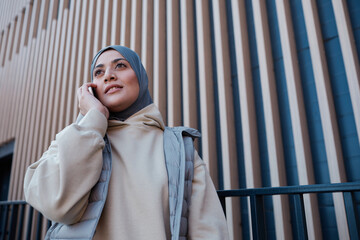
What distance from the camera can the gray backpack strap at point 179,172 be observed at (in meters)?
0.89

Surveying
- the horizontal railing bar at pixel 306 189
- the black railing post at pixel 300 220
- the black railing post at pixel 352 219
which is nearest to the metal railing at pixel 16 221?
the horizontal railing bar at pixel 306 189

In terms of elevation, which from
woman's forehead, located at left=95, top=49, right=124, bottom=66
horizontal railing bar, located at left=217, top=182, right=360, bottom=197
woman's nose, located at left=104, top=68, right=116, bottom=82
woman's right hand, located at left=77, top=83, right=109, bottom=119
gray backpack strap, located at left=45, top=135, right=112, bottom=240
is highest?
woman's forehead, located at left=95, top=49, right=124, bottom=66

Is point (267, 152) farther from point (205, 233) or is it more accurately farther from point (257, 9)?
point (205, 233)

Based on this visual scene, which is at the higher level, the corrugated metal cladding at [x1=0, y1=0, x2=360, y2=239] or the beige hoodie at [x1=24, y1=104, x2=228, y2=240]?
the corrugated metal cladding at [x1=0, y1=0, x2=360, y2=239]

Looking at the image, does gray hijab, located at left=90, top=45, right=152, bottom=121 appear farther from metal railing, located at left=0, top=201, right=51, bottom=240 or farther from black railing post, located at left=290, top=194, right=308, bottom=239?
metal railing, located at left=0, top=201, right=51, bottom=240

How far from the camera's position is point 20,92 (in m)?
6.19

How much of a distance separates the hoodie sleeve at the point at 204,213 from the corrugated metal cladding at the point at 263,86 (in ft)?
3.95

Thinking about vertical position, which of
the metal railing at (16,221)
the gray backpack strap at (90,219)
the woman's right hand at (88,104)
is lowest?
the metal railing at (16,221)

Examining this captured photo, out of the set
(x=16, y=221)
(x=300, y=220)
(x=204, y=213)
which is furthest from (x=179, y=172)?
(x=16, y=221)

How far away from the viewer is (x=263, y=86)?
232cm

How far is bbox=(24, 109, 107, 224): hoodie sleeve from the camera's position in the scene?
2.61 feet

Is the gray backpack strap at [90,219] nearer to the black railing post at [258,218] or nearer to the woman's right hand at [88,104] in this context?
the woman's right hand at [88,104]

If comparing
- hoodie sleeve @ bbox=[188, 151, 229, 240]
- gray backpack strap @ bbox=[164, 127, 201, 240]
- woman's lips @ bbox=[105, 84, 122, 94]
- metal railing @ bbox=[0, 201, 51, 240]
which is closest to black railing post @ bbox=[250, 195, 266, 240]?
hoodie sleeve @ bbox=[188, 151, 229, 240]

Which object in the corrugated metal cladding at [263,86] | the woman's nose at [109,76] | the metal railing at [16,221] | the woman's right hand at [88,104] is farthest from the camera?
the metal railing at [16,221]
